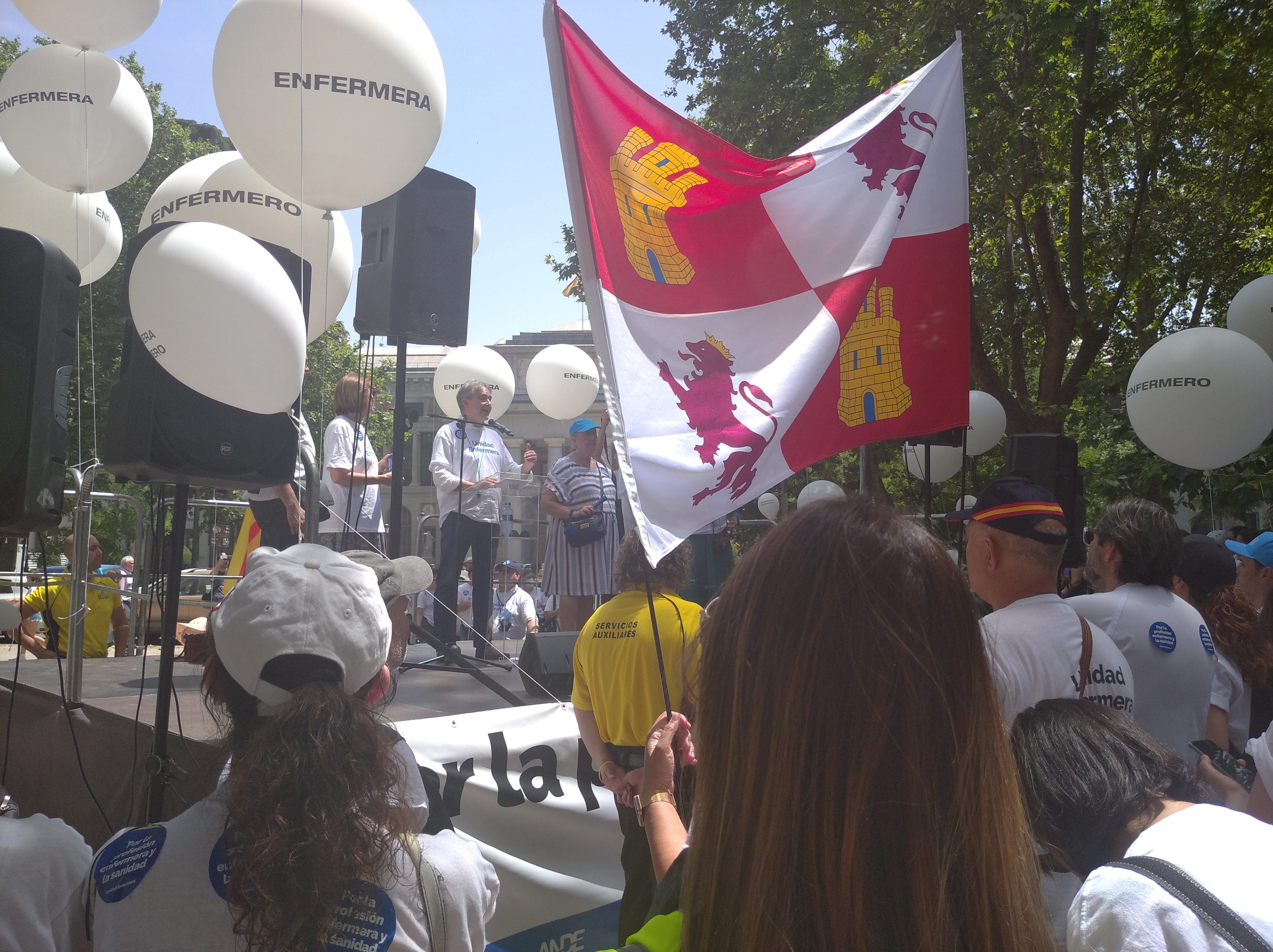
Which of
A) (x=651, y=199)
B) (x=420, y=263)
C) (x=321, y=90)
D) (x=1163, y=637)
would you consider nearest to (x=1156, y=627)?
(x=1163, y=637)

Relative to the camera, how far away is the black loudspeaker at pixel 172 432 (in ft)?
11.0

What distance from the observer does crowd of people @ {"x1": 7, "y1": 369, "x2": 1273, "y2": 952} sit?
100cm

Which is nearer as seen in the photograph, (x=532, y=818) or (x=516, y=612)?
(x=532, y=818)

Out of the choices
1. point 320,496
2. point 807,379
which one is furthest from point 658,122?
point 320,496

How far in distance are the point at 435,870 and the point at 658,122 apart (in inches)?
83.1

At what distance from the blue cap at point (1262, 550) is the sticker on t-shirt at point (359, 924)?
13.5ft

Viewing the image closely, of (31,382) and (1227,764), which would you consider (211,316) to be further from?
(1227,764)

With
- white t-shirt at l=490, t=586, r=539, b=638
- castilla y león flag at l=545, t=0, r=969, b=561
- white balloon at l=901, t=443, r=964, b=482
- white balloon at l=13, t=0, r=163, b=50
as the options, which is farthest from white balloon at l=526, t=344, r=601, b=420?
castilla y león flag at l=545, t=0, r=969, b=561

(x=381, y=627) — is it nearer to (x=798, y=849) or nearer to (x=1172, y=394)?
(x=798, y=849)

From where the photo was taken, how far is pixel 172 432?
11.1ft

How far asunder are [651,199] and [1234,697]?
9.86 feet

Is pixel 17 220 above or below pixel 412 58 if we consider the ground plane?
below

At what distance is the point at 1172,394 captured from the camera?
664cm

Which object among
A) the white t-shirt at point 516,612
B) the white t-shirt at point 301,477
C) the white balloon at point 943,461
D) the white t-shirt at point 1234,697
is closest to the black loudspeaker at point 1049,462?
the white t-shirt at point 1234,697
